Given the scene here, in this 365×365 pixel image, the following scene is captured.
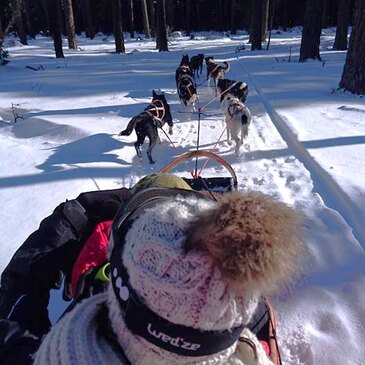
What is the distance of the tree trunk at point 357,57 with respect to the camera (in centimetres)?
772

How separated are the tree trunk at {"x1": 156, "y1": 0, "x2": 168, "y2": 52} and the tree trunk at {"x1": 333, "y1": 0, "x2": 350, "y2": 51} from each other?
6863 mm

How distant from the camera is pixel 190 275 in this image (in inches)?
35.6

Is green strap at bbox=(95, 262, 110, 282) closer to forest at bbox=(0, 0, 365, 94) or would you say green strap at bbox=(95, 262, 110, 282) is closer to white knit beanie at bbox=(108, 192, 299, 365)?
white knit beanie at bbox=(108, 192, 299, 365)

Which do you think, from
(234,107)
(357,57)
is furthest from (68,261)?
(357,57)

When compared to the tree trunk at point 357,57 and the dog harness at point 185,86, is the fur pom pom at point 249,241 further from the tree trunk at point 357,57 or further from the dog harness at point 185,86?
the tree trunk at point 357,57

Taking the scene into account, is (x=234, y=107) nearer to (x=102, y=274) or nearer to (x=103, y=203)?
(x=103, y=203)

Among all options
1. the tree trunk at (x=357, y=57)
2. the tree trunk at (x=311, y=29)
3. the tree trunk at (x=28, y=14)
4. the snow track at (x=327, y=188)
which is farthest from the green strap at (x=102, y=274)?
the tree trunk at (x=28, y=14)

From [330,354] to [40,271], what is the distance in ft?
4.74

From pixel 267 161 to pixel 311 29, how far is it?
9.94 m

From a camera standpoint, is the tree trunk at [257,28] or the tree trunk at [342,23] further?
the tree trunk at [257,28]

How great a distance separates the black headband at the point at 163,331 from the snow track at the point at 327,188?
2329 mm

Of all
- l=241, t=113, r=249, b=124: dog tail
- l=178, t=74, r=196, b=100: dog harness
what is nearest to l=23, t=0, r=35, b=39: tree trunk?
l=178, t=74, r=196, b=100: dog harness

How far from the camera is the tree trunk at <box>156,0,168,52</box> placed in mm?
17469

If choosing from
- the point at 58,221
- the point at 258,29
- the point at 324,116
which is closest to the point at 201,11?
the point at 258,29
